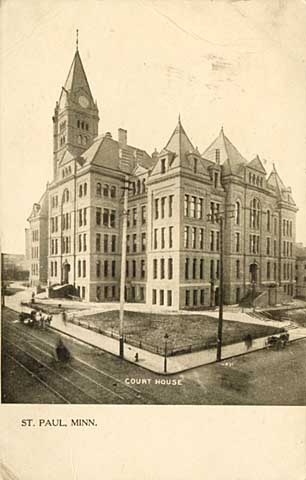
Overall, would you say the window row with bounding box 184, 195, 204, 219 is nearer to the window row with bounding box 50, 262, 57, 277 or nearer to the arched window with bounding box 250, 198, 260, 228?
the arched window with bounding box 250, 198, 260, 228

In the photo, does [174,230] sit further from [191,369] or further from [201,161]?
[191,369]

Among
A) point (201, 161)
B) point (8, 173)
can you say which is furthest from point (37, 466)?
point (201, 161)

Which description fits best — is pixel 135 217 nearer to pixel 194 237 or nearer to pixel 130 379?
pixel 194 237

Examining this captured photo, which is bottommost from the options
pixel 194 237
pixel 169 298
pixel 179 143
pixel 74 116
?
pixel 169 298

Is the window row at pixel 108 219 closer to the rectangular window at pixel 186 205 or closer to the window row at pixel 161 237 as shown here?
the window row at pixel 161 237

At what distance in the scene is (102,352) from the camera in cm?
188

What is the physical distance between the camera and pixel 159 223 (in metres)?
2.30

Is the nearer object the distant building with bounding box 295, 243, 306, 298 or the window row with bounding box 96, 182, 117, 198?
the distant building with bounding box 295, 243, 306, 298

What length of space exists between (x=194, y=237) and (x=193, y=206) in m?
0.24

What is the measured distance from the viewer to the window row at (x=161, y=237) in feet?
7.25

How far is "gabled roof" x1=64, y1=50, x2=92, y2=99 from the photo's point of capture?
1867 millimetres

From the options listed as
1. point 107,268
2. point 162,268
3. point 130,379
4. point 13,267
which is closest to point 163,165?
point 162,268

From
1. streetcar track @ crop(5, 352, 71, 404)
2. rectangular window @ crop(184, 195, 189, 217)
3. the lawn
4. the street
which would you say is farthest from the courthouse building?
streetcar track @ crop(5, 352, 71, 404)

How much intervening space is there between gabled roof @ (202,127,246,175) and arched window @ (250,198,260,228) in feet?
1.03
